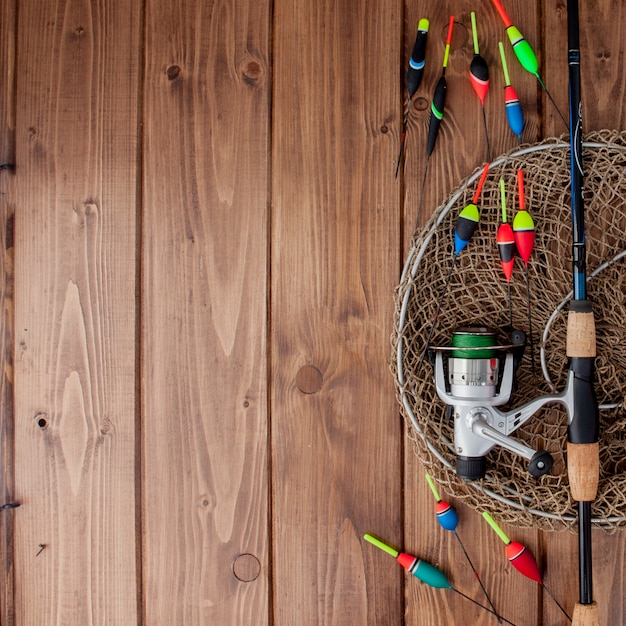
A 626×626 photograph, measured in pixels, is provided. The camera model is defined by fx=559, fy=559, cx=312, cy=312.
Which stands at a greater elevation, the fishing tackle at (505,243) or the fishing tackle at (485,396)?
the fishing tackle at (505,243)

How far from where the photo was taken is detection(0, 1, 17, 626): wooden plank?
106cm

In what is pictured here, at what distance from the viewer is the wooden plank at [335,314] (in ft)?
3.33

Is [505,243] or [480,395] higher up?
[505,243]

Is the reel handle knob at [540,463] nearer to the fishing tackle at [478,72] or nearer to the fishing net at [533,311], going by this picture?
the fishing net at [533,311]

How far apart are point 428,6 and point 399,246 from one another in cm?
44

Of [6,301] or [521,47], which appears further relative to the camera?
[6,301]

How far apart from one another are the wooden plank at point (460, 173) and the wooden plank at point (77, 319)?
520 millimetres

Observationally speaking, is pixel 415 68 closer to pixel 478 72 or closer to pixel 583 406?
pixel 478 72

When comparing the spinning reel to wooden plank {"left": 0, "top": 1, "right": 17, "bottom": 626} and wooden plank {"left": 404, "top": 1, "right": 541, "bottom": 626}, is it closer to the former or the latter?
wooden plank {"left": 404, "top": 1, "right": 541, "bottom": 626}

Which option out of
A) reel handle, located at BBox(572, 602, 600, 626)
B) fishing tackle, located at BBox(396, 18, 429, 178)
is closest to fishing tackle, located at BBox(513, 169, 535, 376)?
fishing tackle, located at BBox(396, 18, 429, 178)

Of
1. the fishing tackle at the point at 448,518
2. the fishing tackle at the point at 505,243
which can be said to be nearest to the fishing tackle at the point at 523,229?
the fishing tackle at the point at 505,243

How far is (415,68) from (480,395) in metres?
0.57

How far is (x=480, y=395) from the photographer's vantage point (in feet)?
2.89

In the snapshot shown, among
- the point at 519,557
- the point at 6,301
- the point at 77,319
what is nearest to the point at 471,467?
Answer: the point at 519,557
